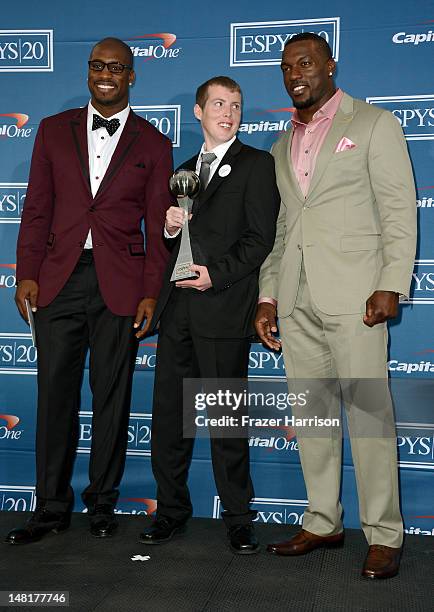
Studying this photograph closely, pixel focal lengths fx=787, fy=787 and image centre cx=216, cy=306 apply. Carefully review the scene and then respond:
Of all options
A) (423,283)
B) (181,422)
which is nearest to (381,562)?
(181,422)

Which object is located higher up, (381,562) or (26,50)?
(26,50)

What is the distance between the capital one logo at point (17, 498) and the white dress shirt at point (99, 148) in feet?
4.58

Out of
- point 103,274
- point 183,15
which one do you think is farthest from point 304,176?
point 183,15

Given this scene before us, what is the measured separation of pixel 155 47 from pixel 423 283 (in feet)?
5.61

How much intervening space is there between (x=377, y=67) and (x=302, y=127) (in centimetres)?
68

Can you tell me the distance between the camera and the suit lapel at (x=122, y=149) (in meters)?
3.34

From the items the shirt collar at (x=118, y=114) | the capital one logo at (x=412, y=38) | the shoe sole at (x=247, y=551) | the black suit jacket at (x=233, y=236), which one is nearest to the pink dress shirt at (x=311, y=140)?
the black suit jacket at (x=233, y=236)

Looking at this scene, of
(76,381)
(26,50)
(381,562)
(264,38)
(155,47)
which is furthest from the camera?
(26,50)

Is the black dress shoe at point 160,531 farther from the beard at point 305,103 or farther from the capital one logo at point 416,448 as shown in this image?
the beard at point 305,103

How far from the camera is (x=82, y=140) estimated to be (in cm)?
340

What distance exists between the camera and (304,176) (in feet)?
10.2

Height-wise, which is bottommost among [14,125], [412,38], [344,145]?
[344,145]

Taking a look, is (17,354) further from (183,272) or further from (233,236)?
(233,236)

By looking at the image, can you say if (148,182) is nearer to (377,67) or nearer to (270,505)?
(377,67)
